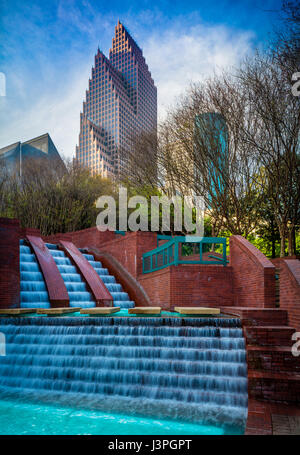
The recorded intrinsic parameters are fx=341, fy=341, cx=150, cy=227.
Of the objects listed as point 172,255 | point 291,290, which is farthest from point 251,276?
point 172,255

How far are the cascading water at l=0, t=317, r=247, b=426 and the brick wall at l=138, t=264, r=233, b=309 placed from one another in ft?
14.4

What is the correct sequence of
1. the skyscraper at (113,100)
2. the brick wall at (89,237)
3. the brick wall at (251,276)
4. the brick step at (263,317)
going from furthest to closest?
the skyscraper at (113,100) < the brick wall at (89,237) < the brick wall at (251,276) < the brick step at (263,317)

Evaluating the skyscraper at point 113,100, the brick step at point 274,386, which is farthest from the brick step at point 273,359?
the skyscraper at point 113,100

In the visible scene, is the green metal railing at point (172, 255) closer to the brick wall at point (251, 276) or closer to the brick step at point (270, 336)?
the brick wall at point (251, 276)

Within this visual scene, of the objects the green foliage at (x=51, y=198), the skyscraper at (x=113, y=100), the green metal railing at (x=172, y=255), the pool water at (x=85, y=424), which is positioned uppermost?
the skyscraper at (x=113, y=100)

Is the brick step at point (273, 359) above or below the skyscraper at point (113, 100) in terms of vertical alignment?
below

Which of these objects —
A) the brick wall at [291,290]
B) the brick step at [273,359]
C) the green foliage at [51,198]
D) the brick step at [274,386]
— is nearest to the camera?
the brick step at [274,386]

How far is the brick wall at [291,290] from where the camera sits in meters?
7.52

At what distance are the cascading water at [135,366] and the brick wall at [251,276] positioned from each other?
7.51ft

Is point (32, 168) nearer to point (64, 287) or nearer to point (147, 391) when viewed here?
point (64, 287)

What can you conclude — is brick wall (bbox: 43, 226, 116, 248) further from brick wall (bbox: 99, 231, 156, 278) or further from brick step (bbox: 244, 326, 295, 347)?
brick step (bbox: 244, 326, 295, 347)

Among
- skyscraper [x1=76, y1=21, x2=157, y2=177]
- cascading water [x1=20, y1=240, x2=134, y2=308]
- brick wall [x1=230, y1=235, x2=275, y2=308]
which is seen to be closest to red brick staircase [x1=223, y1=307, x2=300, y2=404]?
brick wall [x1=230, y1=235, x2=275, y2=308]

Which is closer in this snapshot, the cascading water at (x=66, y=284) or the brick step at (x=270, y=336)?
the brick step at (x=270, y=336)
